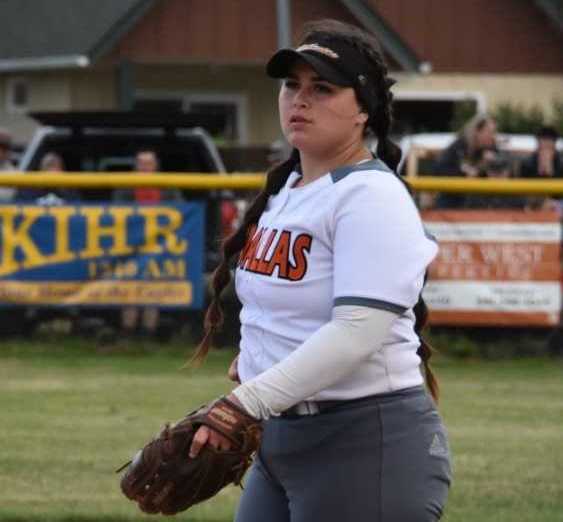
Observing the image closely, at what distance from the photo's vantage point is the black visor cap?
3.87 metres

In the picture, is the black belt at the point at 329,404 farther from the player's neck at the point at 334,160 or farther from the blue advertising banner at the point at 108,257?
the blue advertising banner at the point at 108,257

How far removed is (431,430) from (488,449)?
5.63m

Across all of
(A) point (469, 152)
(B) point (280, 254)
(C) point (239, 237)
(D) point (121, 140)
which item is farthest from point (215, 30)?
(B) point (280, 254)

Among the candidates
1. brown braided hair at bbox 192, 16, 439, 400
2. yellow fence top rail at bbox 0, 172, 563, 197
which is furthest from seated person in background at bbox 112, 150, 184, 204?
brown braided hair at bbox 192, 16, 439, 400

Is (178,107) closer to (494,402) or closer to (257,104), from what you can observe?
(257,104)

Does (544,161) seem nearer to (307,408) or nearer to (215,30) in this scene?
(307,408)

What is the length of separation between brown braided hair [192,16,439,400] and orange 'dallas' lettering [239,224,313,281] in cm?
20

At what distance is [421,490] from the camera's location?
3914 mm

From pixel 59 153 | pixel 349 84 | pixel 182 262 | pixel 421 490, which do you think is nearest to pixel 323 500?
pixel 421 490

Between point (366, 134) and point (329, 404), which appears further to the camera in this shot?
point (366, 134)

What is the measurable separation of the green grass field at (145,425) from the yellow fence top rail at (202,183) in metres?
1.31

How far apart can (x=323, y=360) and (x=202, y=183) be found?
9.93 meters

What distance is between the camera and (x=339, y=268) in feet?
12.4

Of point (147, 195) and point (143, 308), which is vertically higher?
point (147, 195)
